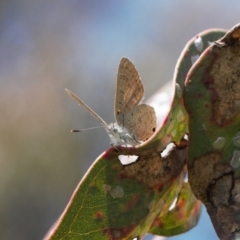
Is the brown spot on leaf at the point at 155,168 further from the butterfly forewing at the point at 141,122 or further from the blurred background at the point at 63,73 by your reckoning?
the blurred background at the point at 63,73

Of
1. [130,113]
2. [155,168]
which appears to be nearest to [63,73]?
[130,113]

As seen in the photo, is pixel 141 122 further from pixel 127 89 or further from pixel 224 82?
pixel 224 82

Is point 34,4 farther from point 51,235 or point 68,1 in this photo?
point 51,235

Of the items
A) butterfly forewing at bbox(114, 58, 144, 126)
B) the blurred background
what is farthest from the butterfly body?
the blurred background

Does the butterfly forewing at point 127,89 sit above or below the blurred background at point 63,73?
above

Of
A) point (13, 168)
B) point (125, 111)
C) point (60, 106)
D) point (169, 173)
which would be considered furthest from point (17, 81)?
point (169, 173)

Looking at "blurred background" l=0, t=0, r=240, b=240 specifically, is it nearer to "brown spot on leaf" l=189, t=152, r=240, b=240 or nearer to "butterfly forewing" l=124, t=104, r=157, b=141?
"butterfly forewing" l=124, t=104, r=157, b=141

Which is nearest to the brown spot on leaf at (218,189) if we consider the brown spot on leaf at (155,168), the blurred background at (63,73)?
the brown spot on leaf at (155,168)
